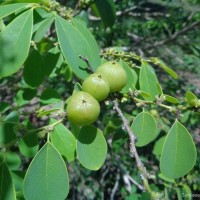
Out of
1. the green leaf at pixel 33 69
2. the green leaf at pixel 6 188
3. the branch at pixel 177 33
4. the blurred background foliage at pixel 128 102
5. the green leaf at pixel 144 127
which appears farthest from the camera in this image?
the branch at pixel 177 33

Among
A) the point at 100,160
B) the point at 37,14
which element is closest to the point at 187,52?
the point at 37,14

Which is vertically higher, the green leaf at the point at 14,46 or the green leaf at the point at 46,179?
the green leaf at the point at 14,46

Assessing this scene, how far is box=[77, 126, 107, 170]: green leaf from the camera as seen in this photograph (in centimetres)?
118

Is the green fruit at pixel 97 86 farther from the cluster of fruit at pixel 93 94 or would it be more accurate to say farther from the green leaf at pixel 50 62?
the green leaf at pixel 50 62

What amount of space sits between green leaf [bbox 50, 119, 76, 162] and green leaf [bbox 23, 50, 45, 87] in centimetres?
28

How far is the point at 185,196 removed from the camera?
1.68m

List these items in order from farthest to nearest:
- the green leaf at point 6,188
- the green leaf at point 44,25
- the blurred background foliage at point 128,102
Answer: the blurred background foliage at point 128,102, the green leaf at point 44,25, the green leaf at point 6,188

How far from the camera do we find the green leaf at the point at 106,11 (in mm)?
1808

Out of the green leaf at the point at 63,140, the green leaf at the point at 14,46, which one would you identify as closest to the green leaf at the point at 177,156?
the green leaf at the point at 63,140

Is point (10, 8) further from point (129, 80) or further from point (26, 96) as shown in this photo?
point (26, 96)

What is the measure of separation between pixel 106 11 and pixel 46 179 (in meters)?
1.09

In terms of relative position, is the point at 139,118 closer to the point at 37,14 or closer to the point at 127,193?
the point at 37,14

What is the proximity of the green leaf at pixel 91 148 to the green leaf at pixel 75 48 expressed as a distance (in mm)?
211

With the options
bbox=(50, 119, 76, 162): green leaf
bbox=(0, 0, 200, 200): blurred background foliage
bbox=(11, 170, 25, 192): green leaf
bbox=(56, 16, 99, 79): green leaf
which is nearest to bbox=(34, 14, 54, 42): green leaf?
bbox=(56, 16, 99, 79): green leaf
